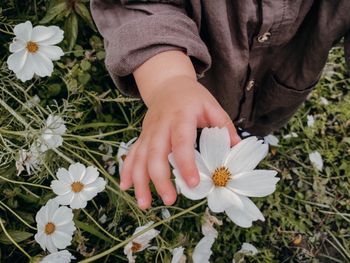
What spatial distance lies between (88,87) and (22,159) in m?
0.28

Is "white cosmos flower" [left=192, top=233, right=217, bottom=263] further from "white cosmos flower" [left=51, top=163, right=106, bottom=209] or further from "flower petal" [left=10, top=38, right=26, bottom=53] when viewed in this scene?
"flower petal" [left=10, top=38, right=26, bottom=53]

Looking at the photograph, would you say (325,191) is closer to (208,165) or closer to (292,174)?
(292,174)

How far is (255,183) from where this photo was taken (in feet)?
1.82

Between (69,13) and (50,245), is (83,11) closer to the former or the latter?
(69,13)

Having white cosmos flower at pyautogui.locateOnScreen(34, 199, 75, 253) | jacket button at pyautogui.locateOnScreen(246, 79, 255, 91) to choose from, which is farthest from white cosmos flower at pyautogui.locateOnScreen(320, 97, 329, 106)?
white cosmos flower at pyautogui.locateOnScreen(34, 199, 75, 253)

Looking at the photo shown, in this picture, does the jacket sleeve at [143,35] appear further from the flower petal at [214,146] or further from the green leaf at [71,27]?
the green leaf at [71,27]

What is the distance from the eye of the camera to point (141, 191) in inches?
19.6

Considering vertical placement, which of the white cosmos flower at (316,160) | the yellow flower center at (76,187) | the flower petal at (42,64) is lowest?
the white cosmos flower at (316,160)

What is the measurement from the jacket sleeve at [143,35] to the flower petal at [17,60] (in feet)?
0.62

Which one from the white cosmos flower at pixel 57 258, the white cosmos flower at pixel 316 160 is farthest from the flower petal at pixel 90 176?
the white cosmos flower at pixel 316 160

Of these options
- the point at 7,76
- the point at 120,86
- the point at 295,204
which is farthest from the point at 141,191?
the point at 295,204

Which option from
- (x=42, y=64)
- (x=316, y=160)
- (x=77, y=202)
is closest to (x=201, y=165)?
(x=77, y=202)

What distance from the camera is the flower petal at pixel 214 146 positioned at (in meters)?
0.51

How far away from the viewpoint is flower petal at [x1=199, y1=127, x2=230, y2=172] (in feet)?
1.66
